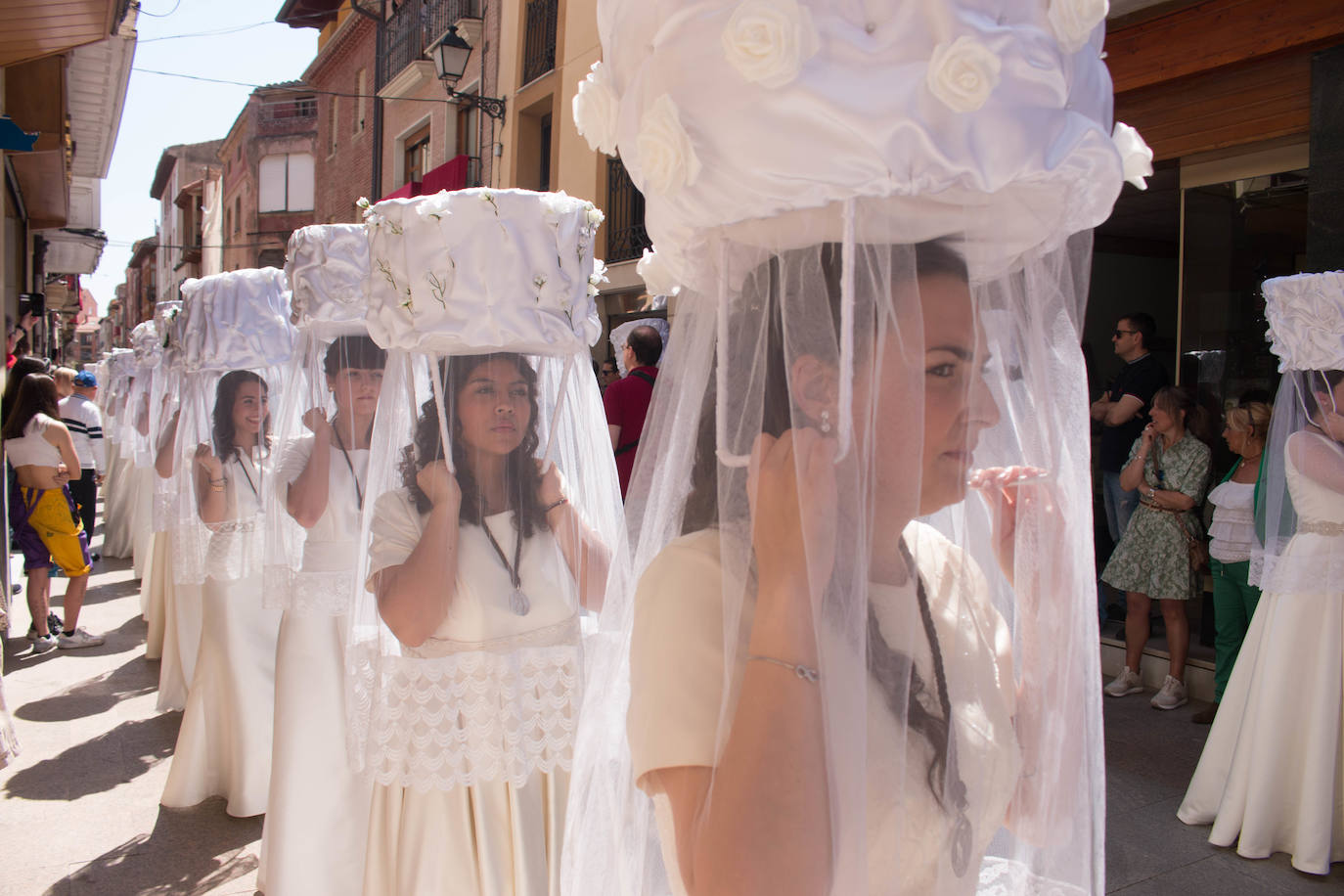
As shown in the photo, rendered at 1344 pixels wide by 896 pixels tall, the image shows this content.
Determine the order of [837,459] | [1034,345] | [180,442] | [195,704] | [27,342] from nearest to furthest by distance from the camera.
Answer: [837,459] → [1034,345] → [195,704] → [180,442] → [27,342]

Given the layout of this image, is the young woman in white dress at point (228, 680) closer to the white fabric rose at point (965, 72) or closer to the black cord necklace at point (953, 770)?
the black cord necklace at point (953, 770)

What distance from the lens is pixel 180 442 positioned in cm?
521

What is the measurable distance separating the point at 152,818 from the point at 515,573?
2774mm

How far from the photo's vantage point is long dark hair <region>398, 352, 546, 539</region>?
2500 mm

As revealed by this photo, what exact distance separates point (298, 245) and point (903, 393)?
2.87 metres

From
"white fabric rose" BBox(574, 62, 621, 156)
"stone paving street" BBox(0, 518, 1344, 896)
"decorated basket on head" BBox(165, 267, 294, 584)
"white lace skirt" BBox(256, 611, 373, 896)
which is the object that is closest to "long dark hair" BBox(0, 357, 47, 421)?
"stone paving street" BBox(0, 518, 1344, 896)

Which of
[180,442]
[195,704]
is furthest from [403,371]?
[180,442]

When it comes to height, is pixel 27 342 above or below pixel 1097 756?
above

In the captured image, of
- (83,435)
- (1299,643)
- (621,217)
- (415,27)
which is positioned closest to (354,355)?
(1299,643)

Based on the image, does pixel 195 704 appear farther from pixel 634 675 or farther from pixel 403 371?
pixel 634 675

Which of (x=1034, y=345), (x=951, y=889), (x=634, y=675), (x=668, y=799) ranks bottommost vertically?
(x=951, y=889)

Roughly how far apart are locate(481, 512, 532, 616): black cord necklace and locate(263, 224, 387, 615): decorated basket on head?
1066mm

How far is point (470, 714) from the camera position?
7.73 feet

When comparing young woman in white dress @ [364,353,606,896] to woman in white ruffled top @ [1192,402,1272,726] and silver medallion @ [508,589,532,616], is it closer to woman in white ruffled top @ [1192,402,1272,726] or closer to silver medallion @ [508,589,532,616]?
silver medallion @ [508,589,532,616]
